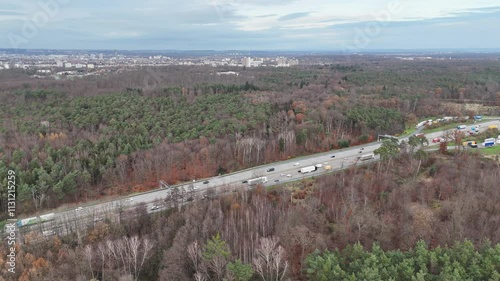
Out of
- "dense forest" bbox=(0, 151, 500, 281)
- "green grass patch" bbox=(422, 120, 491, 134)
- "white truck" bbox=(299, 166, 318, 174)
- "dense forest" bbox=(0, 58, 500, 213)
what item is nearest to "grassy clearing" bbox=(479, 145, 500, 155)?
"dense forest" bbox=(0, 151, 500, 281)

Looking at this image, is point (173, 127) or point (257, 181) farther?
point (173, 127)

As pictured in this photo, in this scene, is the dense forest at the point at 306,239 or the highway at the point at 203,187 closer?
the dense forest at the point at 306,239

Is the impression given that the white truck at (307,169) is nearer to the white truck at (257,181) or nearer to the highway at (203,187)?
the highway at (203,187)

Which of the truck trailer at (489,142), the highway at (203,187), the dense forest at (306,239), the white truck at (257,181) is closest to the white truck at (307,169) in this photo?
the highway at (203,187)

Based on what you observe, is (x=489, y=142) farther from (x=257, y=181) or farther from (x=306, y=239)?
(x=306, y=239)

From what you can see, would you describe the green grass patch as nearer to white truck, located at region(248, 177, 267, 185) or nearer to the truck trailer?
the truck trailer

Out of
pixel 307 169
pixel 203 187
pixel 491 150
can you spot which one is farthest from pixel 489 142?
pixel 203 187

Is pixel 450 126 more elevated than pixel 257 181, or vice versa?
pixel 450 126
